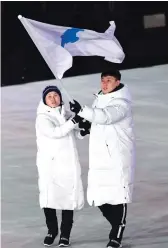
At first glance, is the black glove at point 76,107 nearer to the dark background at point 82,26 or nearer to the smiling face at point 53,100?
the smiling face at point 53,100

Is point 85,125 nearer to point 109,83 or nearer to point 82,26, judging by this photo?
point 109,83

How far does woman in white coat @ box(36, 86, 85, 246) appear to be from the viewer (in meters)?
8.93

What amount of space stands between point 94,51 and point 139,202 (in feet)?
6.55

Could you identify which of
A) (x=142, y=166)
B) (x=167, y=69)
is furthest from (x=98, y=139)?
(x=167, y=69)

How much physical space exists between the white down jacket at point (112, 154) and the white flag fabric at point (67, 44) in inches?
24.4

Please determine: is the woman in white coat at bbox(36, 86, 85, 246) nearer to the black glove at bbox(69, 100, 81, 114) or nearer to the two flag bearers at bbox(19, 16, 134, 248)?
the two flag bearers at bbox(19, 16, 134, 248)

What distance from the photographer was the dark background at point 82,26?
63.5ft

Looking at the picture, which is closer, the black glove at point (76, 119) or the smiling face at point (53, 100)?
the black glove at point (76, 119)

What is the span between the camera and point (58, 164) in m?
8.95

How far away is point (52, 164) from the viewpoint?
29.4ft

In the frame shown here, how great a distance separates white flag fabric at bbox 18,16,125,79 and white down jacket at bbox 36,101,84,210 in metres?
0.46

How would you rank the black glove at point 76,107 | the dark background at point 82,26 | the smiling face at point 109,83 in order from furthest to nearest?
1. the dark background at point 82,26
2. the smiling face at point 109,83
3. the black glove at point 76,107

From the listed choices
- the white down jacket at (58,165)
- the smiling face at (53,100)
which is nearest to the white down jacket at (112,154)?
the white down jacket at (58,165)

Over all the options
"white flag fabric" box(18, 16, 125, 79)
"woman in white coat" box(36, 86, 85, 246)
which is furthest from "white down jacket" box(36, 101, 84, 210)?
"white flag fabric" box(18, 16, 125, 79)
